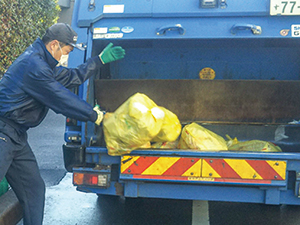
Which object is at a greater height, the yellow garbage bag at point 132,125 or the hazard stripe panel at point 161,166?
the yellow garbage bag at point 132,125

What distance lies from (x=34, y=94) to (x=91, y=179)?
0.85 m

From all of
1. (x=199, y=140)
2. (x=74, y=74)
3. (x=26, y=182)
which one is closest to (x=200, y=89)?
(x=199, y=140)

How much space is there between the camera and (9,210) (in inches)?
126

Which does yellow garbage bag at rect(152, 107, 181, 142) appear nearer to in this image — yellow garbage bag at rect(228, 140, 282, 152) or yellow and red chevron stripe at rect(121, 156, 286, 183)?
yellow and red chevron stripe at rect(121, 156, 286, 183)

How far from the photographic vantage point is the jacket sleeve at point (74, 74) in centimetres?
→ 311

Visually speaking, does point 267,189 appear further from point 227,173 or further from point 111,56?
point 111,56

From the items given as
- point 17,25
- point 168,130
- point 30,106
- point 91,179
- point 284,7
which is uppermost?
point 17,25

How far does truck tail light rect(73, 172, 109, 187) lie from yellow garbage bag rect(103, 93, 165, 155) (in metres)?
0.23

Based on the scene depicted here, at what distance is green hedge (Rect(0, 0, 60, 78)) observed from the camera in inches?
311

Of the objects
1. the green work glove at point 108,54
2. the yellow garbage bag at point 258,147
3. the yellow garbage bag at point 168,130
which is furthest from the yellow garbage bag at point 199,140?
the green work glove at point 108,54

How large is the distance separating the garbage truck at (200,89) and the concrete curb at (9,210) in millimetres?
623

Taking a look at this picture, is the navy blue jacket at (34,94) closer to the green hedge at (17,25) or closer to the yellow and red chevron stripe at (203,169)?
the yellow and red chevron stripe at (203,169)

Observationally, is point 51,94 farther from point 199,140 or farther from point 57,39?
point 199,140

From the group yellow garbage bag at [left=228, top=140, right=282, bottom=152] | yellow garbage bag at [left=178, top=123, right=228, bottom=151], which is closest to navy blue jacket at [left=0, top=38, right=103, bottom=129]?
yellow garbage bag at [left=178, top=123, right=228, bottom=151]
